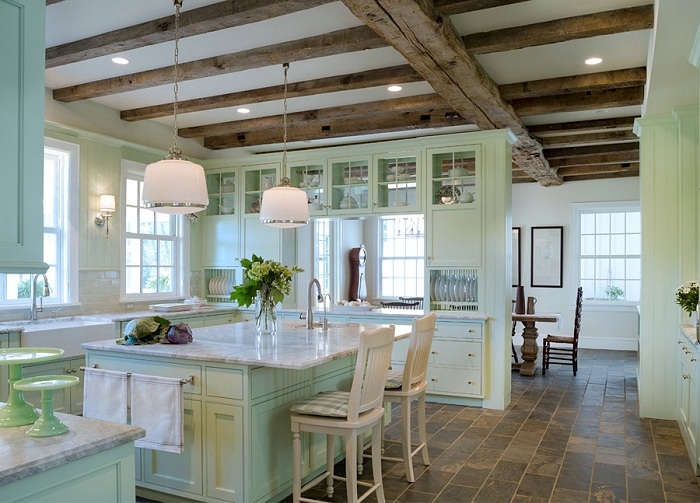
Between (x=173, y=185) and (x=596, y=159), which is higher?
(x=596, y=159)

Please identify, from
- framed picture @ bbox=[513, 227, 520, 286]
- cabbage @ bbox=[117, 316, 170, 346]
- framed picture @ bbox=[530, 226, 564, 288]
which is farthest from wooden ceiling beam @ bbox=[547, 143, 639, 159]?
cabbage @ bbox=[117, 316, 170, 346]

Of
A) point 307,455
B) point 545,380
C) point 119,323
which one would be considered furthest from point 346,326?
point 545,380

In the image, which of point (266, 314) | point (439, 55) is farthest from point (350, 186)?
point (439, 55)

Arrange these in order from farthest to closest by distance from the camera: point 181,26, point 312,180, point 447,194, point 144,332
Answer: point 312,180 → point 447,194 → point 181,26 → point 144,332

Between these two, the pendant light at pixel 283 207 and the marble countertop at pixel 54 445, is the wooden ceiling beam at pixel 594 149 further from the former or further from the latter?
the marble countertop at pixel 54 445

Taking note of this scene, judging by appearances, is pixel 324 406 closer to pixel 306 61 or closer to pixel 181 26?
pixel 181 26

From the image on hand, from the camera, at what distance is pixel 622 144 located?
24.0 feet

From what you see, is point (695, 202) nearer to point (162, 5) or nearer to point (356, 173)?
point (356, 173)

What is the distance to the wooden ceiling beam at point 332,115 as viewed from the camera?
5289mm

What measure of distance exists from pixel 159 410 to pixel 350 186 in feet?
12.4

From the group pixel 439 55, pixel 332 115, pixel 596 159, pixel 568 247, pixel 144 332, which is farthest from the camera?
pixel 568 247

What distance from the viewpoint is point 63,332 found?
4.46m

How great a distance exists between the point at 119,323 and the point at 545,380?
4.77 metres

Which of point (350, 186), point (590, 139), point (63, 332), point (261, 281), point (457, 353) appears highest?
point (590, 139)
